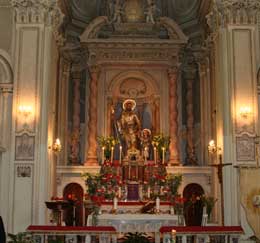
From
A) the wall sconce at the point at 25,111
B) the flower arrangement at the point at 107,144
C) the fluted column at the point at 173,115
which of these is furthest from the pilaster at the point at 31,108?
the fluted column at the point at 173,115

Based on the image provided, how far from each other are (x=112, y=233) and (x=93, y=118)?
8872mm

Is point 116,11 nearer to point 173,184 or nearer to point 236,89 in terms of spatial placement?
point 236,89

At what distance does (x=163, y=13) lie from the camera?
2283 centimetres

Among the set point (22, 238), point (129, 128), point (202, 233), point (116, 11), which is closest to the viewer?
point (202, 233)

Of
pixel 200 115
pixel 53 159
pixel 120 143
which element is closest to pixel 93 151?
pixel 120 143

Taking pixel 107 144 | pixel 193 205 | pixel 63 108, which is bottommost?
pixel 193 205

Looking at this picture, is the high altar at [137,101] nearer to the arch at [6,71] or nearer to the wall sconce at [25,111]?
the wall sconce at [25,111]

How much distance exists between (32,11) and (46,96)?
271 centimetres

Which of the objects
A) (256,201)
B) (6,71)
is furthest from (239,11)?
(6,71)

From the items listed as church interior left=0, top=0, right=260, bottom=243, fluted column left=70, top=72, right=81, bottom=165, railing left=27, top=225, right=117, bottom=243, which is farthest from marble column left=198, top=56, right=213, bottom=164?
railing left=27, top=225, right=117, bottom=243

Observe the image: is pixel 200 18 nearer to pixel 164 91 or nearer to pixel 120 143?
pixel 164 91

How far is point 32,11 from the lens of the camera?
16.9 metres

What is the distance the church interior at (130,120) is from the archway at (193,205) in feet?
0.13

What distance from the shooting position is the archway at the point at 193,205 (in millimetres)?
17453
